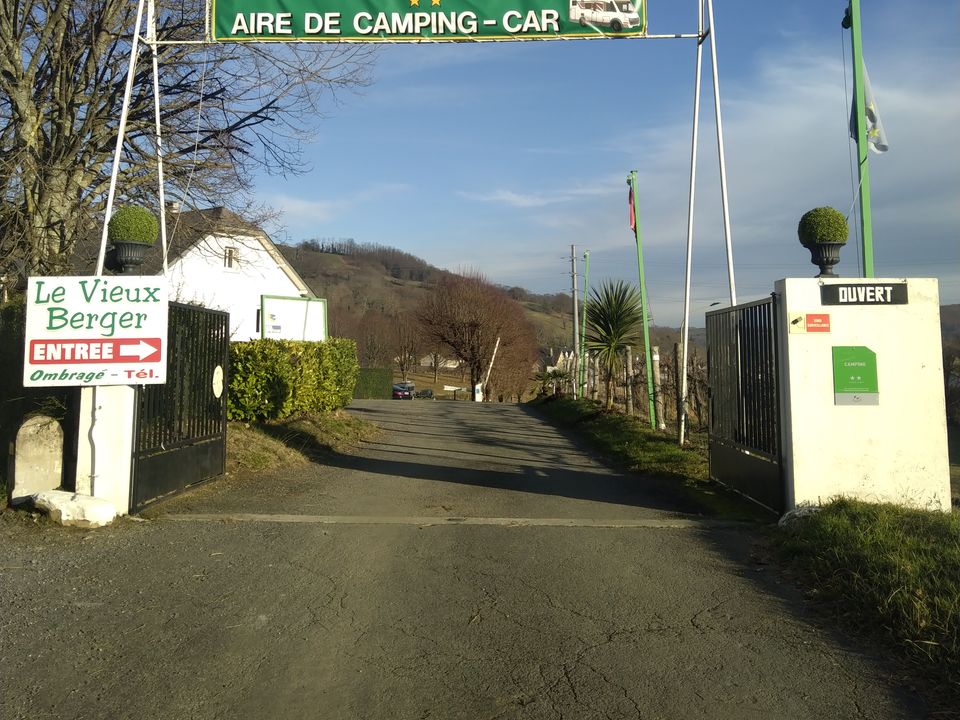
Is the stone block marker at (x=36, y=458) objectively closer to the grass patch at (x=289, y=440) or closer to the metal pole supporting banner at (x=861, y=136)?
the grass patch at (x=289, y=440)

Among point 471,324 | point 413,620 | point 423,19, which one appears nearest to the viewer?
point 413,620

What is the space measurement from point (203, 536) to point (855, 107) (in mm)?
8228

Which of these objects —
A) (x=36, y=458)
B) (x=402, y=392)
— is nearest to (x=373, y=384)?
(x=402, y=392)

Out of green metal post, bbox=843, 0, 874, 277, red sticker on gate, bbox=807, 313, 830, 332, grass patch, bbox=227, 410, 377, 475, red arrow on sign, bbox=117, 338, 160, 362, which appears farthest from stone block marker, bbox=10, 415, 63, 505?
green metal post, bbox=843, 0, 874, 277

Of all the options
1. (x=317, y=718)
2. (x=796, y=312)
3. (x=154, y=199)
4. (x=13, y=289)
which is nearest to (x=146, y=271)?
(x=154, y=199)

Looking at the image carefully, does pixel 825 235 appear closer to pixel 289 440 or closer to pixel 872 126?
pixel 872 126

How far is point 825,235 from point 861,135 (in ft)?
5.65

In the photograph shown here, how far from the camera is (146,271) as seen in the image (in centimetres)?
1428

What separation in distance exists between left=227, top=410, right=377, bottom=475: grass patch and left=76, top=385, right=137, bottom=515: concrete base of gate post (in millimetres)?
2796

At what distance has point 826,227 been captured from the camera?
7926 millimetres

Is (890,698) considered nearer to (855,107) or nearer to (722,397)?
(722,397)

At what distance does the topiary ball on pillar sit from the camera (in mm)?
7926

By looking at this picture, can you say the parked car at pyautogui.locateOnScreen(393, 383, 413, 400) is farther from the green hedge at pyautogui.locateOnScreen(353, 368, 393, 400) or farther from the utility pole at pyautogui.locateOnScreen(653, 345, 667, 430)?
the utility pole at pyautogui.locateOnScreen(653, 345, 667, 430)

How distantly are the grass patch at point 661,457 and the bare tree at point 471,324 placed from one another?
3408cm
